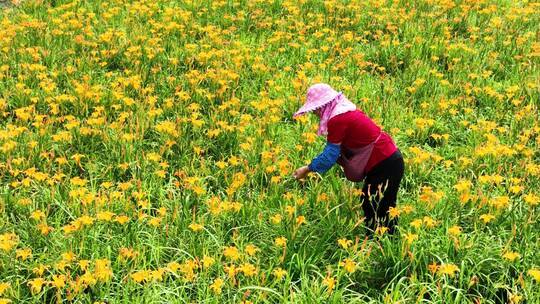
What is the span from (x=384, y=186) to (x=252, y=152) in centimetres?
136

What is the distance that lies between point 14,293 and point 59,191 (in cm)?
113

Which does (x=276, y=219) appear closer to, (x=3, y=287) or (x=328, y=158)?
(x=328, y=158)

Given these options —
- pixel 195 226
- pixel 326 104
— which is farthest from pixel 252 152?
pixel 195 226

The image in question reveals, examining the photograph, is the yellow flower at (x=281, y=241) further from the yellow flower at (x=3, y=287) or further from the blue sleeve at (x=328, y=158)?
the yellow flower at (x=3, y=287)

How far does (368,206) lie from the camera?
12.4 ft

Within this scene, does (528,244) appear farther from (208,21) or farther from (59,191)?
(208,21)

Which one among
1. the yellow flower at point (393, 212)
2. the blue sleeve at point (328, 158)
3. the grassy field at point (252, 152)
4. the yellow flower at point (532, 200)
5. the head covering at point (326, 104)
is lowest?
the grassy field at point (252, 152)

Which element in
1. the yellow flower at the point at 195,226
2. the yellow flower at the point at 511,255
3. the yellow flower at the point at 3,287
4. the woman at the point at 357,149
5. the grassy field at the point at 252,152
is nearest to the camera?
the yellow flower at the point at 3,287

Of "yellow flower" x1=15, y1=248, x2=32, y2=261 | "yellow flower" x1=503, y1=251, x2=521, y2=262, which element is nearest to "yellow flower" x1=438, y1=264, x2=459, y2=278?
"yellow flower" x1=503, y1=251, x2=521, y2=262

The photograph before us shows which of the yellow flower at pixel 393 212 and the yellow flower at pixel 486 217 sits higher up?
the yellow flower at pixel 393 212

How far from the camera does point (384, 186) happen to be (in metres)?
3.67

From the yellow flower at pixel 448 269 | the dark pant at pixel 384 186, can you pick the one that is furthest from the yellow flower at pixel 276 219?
the yellow flower at pixel 448 269

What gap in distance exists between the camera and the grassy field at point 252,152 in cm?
329

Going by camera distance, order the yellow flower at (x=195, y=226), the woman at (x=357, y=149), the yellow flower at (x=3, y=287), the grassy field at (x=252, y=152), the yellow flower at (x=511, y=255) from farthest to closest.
A: the woman at (x=357, y=149) → the yellow flower at (x=195, y=226) → the grassy field at (x=252, y=152) → the yellow flower at (x=511, y=255) → the yellow flower at (x=3, y=287)
